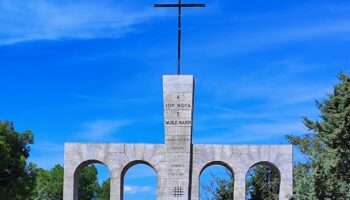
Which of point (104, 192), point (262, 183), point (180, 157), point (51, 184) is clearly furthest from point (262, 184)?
point (104, 192)

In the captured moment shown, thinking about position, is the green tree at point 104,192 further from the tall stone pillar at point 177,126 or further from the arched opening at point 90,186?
the tall stone pillar at point 177,126

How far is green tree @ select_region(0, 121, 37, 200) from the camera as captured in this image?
135ft

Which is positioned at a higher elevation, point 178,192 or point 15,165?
point 15,165

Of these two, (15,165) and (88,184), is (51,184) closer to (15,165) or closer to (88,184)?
(88,184)

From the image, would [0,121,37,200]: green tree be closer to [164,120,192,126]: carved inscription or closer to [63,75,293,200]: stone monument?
[63,75,293,200]: stone monument

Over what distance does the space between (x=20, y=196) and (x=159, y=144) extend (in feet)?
49.2

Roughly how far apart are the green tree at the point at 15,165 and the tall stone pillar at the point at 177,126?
13.9 meters

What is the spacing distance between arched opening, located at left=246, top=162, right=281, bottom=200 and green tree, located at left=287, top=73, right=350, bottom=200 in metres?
10.2

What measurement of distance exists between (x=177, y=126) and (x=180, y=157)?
1410 millimetres

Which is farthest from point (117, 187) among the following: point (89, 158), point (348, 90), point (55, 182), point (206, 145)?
point (55, 182)

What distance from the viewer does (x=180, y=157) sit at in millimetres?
30922

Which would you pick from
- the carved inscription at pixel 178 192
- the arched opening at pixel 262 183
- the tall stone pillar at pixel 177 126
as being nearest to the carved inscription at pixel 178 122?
the tall stone pillar at pixel 177 126

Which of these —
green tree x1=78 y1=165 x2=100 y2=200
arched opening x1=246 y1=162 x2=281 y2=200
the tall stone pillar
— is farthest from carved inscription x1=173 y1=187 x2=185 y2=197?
green tree x1=78 y1=165 x2=100 y2=200

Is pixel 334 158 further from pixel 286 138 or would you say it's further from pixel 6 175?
pixel 6 175
